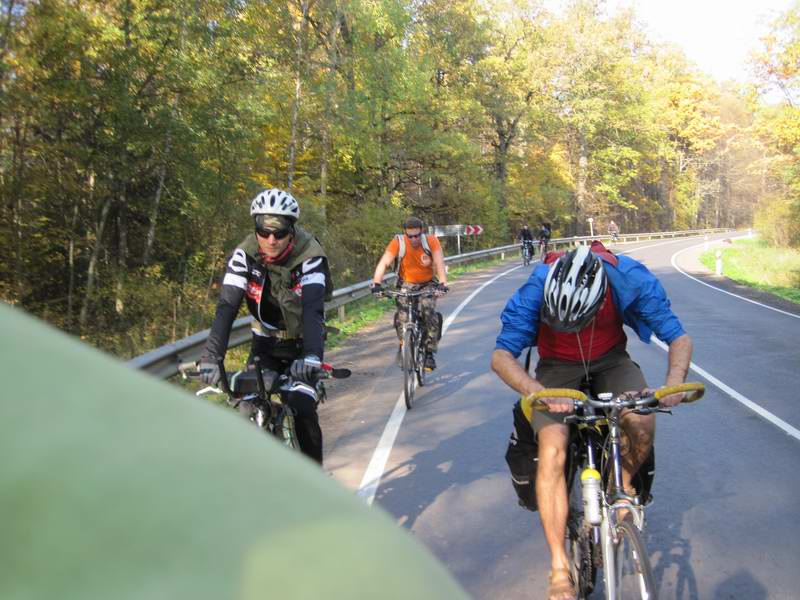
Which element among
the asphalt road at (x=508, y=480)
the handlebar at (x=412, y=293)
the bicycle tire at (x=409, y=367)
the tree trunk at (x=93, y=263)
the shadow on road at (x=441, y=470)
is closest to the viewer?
the asphalt road at (x=508, y=480)

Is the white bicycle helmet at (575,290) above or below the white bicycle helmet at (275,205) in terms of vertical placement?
below

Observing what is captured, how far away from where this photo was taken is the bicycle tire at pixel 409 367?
765cm

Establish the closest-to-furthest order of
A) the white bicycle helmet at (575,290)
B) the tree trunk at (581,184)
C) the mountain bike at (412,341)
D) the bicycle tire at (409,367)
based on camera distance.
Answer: the white bicycle helmet at (575,290) < the bicycle tire at (409,367) < the mountain bike at (412,341) < the tree trunk at (581,184)

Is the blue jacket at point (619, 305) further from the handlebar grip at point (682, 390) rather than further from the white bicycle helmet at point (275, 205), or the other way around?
the white bicycle helmet at point (275, 205)

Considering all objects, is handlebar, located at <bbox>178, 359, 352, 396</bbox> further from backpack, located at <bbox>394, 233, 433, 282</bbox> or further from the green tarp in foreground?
backpack, located at <bbox>394, 233, 433, 282</bbox>

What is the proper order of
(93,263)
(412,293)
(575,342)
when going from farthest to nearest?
(93,263) < (412,293) < (575,342)

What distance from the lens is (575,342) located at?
3.72 meters

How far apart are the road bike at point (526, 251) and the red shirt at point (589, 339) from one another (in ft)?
94.2

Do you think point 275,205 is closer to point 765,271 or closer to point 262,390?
point 262,390

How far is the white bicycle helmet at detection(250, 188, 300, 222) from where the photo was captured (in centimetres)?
395

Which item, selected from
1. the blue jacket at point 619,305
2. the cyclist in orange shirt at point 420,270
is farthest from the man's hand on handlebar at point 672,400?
the cyclist in orange shirt at point 420,270

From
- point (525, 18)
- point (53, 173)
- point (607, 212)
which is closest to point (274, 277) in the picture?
point (53, 173)

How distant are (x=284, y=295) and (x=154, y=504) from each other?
3.64 meters

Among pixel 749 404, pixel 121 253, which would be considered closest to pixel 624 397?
pixel 749 404
